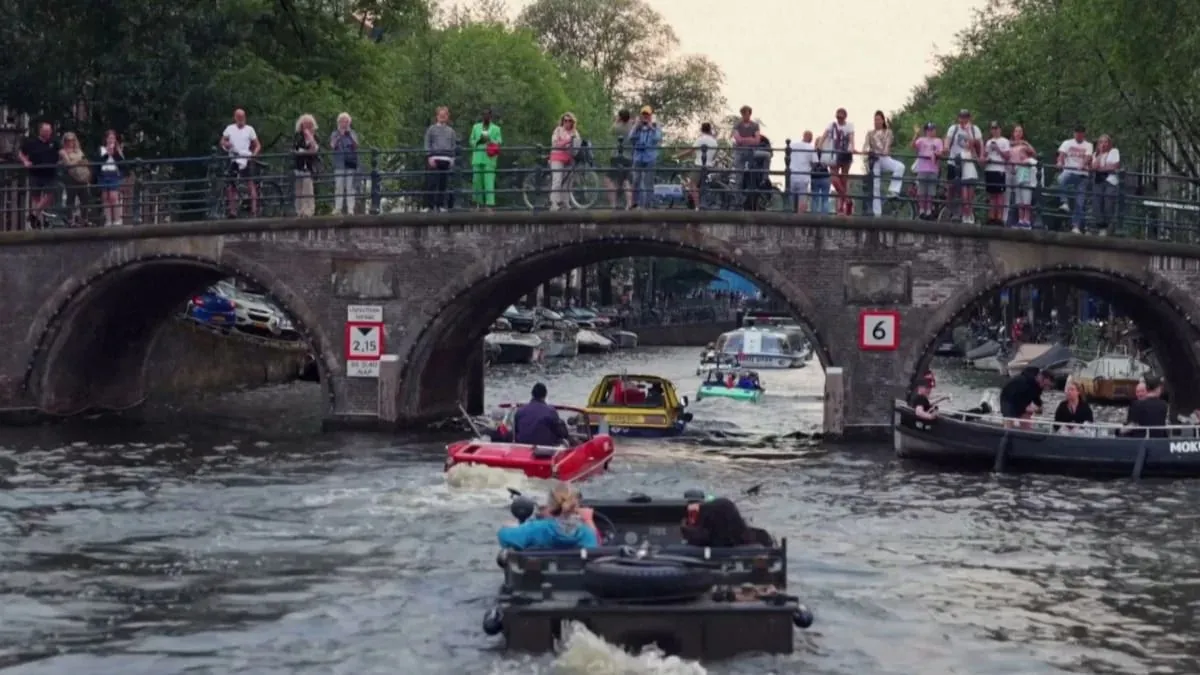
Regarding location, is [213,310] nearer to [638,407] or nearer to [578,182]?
[578,182]

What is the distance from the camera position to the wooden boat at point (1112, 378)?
1956 inches

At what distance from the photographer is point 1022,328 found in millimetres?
75938

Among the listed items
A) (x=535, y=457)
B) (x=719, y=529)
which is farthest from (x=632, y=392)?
(x=719, y=529)

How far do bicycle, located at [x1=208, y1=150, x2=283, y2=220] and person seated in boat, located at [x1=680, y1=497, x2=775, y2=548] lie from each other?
17690mm

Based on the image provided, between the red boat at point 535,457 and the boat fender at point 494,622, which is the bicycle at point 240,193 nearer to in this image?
the red boat at point 535,457

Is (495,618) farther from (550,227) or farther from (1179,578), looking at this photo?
(550,227)

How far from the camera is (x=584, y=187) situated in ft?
120

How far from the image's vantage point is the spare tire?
17203mm

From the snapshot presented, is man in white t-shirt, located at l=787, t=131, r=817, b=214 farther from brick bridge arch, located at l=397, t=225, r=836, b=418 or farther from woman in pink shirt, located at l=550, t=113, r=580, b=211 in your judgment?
woman in pink shirt, located at l=550, t=113, r=580, b=211

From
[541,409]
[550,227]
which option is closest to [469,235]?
[550,227]

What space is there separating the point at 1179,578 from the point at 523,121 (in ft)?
180

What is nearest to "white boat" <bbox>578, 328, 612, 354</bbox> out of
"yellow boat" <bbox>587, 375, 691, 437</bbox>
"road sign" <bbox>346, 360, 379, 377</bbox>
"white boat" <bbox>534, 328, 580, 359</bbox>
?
"white boat" <bbox>534, 328, 580, 359</bbox>

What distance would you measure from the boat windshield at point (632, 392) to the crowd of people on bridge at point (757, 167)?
317cm

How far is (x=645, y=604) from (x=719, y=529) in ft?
6.12
